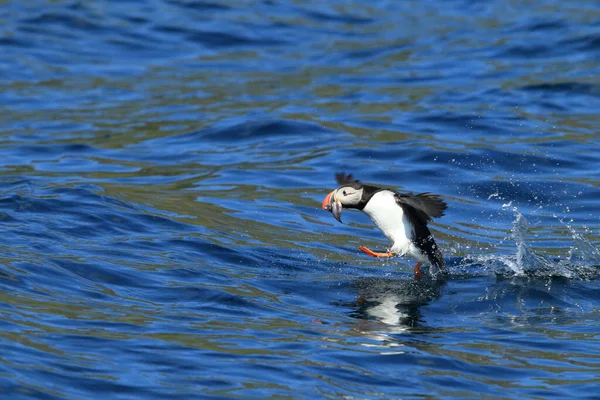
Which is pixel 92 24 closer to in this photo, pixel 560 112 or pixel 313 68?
pixel 313 68

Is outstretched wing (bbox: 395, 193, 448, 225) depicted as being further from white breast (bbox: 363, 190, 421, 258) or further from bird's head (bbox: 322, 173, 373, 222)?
bird's head (bbox: 322, 173, 373, 222)

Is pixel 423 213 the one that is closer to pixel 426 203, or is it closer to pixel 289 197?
pixel 426 203

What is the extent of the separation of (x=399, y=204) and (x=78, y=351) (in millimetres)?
2785

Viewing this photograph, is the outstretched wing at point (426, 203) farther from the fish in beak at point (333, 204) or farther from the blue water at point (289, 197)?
the blue water at point (289, 197)

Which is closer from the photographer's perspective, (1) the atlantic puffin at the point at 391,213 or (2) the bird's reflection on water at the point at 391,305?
(2) the bird's reflection on water at the point at 391,305

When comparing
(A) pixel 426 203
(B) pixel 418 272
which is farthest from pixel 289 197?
(A) pixel 426 203

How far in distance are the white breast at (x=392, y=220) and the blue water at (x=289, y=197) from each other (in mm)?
333

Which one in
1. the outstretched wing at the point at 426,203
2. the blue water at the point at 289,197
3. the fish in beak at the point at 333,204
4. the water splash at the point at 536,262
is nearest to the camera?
the blue water at the point at 289,197

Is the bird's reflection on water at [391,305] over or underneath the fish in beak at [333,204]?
underneath

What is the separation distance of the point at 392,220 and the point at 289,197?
9.99ft

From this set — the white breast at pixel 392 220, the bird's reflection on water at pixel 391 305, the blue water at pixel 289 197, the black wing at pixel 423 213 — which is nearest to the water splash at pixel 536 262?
the blue water at pixel 289 197

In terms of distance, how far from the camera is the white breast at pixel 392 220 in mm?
7562

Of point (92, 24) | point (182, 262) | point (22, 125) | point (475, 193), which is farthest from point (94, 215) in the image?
point (92, 24)

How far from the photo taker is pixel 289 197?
10.6m
